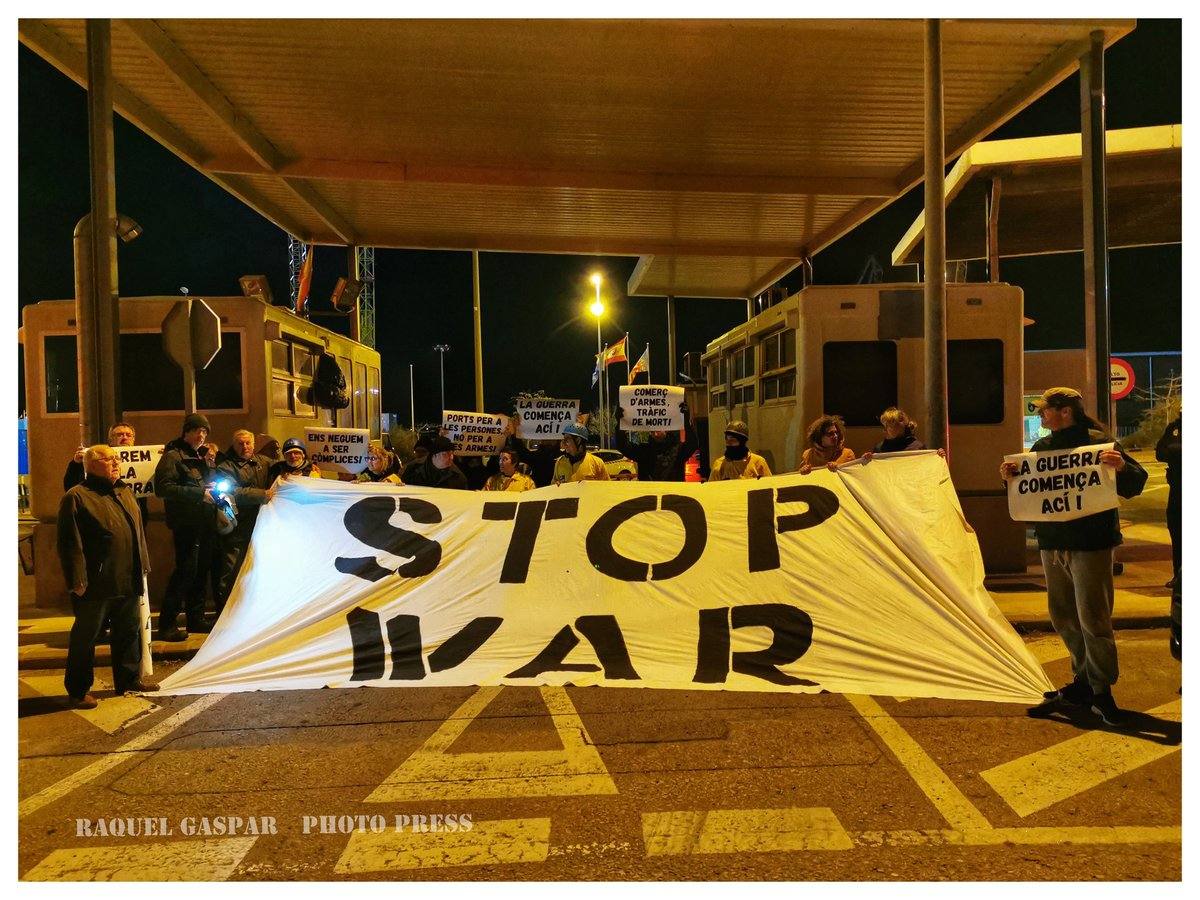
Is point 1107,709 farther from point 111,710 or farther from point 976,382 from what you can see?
point 111,710

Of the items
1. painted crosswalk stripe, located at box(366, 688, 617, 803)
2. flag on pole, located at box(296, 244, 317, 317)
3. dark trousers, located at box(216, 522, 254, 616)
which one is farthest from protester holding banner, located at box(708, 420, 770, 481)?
flag on pole, located at box(296, 244, 317, 317)

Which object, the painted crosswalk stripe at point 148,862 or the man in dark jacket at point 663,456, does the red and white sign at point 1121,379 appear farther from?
the painted crosswalk stripe at point 148,862

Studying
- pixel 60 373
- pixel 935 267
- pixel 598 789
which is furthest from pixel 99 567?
pixel 935 267

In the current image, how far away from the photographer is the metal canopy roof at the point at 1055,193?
12453 millimetres

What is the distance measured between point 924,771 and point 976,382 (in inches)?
265

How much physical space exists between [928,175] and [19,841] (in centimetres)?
892

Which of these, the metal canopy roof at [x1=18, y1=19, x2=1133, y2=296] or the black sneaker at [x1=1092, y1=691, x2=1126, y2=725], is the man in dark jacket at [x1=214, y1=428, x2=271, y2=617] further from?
the black sneaker at [x1=1092, y1=691, x2=1126, y2=725]

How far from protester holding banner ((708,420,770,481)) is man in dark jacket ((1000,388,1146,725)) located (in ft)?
9.00

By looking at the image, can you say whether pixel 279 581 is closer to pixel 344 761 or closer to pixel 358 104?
pixel 344 761

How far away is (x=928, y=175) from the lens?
27.2ft

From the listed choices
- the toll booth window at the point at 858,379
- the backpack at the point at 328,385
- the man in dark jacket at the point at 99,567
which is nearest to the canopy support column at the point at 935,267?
the toll booth window at the point at 858,379

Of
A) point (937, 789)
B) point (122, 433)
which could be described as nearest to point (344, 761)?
point (937, 789)

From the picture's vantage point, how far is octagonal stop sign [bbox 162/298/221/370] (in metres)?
7.49

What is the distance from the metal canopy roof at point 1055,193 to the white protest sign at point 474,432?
299 inches
